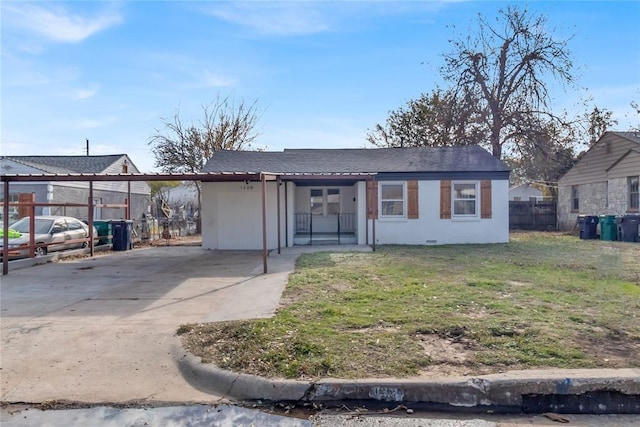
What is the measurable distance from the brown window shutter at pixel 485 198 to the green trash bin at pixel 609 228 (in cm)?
587

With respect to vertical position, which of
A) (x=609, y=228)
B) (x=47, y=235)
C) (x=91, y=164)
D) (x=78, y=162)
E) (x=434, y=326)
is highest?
(x=78, y=162)

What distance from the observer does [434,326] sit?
18.4ft

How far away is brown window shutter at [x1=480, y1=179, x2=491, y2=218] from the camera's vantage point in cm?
1652

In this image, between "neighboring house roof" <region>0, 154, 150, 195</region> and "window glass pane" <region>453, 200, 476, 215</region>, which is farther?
"neighboring house roof" <region>0, 154, 150, 195</region>

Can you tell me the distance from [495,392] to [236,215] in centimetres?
1345

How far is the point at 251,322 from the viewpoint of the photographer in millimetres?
5988

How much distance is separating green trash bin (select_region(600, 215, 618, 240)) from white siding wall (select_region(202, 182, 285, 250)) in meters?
13.3

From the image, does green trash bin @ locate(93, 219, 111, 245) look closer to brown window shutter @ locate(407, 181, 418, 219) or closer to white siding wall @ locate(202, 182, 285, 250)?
white siding wall @ locate(202, 182, 285, 250)

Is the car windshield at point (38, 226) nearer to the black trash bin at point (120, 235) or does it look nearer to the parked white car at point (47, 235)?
the parked white car at point (47, 235)

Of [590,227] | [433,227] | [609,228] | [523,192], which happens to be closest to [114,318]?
[433,227]

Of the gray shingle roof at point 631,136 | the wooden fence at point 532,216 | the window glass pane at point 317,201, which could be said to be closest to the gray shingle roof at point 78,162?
the window glass pane at point 317,201

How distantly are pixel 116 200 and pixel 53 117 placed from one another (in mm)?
14015

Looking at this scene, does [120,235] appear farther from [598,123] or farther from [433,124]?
[598,123]

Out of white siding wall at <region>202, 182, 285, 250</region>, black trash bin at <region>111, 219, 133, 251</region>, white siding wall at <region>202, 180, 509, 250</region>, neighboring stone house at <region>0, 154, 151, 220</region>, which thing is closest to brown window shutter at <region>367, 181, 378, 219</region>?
white siding wall at <region>202, 180, 509, 250</region>
